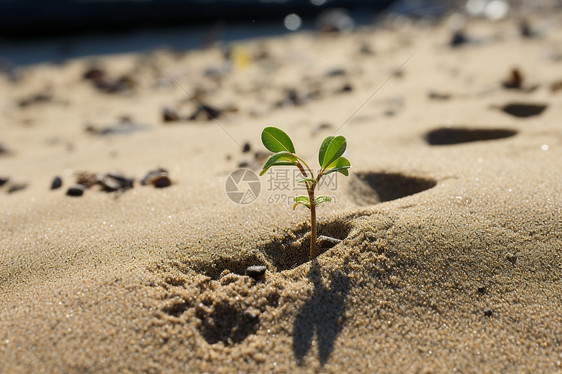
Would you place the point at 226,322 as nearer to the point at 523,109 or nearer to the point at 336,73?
the point at 523,109

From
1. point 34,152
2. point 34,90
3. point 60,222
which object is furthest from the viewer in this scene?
point 34,90

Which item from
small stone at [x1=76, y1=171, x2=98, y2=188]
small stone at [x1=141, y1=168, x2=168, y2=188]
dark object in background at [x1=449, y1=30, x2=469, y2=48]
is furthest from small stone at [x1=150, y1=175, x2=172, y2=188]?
dark object in background at [x1=449, y1=30, x2=469, y2=48]

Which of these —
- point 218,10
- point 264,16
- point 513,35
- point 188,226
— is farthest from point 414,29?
point 188,226

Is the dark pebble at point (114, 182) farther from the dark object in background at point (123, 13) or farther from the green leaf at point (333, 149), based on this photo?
the dark object in background at point (123, 13)

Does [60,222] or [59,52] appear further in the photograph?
[59,52]

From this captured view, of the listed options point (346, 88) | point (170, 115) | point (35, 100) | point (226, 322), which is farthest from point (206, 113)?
point (226, 322)

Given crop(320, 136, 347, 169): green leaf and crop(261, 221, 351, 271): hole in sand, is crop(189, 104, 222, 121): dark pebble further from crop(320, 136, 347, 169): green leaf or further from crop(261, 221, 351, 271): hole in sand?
crop(320, 136, 347, 169): green leaf

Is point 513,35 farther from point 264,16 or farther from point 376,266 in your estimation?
point 376,266
